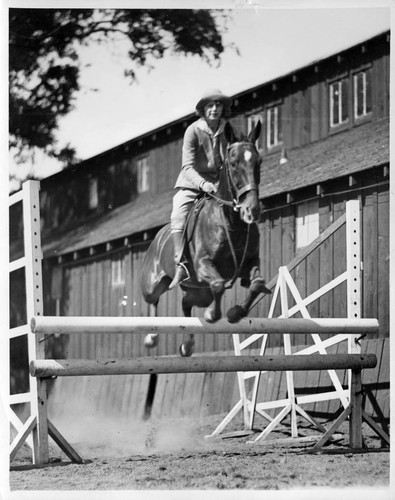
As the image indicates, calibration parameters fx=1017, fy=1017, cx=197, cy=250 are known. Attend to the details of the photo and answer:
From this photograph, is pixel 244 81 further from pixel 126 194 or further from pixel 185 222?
pixel 126 194

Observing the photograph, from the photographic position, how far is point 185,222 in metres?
10.1

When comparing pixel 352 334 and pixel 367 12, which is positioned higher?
pixel 367 12

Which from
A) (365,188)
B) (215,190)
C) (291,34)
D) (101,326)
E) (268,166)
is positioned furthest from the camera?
(268,166)

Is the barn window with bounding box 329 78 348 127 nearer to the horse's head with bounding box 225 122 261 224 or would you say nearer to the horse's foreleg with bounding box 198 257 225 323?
the horse's head with bounding box 225 122 261 224

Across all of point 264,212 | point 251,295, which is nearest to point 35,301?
point 251,295

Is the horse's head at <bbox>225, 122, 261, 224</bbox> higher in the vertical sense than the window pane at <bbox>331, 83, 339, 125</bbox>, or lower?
lower

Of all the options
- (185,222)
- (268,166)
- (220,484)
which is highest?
(268,166)

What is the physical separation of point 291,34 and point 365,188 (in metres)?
2.46

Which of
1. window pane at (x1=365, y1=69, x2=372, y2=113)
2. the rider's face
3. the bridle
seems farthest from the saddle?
window pane at (x1=365, y1=69, x2=372, y2=113)

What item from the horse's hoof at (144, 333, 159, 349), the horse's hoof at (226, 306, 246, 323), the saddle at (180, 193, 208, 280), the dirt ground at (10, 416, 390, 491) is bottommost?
the dirt ground at (10, 416, 390, 491)

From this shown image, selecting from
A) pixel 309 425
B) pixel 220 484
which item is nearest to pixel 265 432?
pixel 309 425

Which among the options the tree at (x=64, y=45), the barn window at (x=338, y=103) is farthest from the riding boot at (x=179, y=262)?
the barn window at (x=338, y=103)

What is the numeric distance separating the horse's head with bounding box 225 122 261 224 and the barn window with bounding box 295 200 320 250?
12.0ft

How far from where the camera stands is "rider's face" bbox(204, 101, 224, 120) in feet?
33.4
